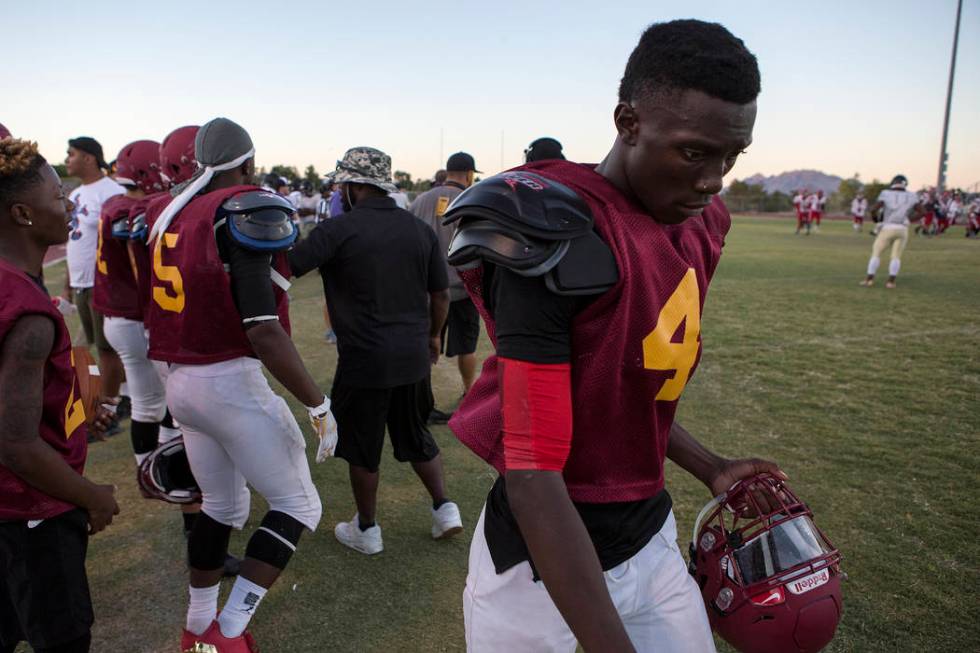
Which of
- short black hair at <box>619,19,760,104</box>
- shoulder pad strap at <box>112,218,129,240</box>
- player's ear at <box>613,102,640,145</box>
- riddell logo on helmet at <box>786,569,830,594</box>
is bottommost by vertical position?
riddell logo on helmet at <box>786,569,830,594</box>

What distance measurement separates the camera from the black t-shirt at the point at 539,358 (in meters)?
1.31

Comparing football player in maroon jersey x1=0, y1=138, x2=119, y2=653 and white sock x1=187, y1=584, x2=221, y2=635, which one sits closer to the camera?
football player in maroon jersey x1=0, y1=138, x2=119, y2=653

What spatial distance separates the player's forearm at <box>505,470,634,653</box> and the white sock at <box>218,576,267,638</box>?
2029mm

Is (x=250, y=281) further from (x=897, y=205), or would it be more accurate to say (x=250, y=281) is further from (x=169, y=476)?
(x=897, y=205)

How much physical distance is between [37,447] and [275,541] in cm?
114

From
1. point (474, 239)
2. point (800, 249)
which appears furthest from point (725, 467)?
point (800, 249)

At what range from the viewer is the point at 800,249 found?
2159cm

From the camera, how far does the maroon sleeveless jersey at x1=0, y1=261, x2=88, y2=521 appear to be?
6.49 feet

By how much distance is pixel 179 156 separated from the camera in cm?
347

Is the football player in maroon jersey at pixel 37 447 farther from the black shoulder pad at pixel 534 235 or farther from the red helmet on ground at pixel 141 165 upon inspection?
the red helmet on ground at pixel 141 165

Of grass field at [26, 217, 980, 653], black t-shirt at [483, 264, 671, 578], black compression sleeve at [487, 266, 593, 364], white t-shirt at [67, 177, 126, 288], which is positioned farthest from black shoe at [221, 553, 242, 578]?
white t-shirt at [67, 177, 126, 288]

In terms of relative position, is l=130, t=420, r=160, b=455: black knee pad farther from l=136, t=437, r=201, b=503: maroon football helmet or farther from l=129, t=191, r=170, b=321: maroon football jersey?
l=136, t=437, r=201, b=503: maroon football helmet

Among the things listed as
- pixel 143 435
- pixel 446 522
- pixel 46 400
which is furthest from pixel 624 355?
pixel 143 435

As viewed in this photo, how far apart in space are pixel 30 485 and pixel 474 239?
1755 millimetres
